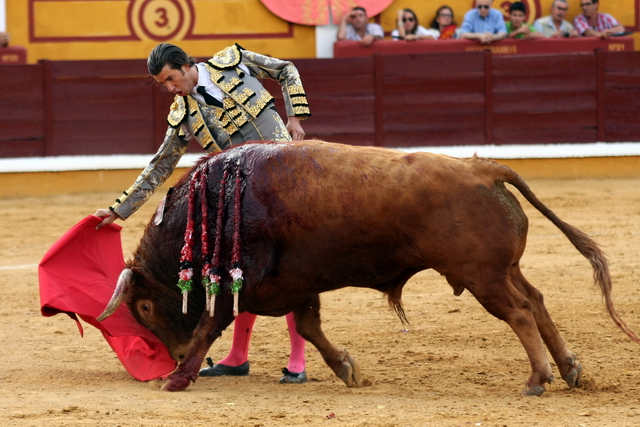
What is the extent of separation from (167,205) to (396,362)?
1.07 metres

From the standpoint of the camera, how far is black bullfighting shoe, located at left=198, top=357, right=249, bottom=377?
148 inches

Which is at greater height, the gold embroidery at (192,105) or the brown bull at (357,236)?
the gold embroidery at (192,105)

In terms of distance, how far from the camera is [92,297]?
374 centimetres

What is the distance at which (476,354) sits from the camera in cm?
391

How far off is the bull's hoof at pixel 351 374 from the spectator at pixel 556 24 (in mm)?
7433

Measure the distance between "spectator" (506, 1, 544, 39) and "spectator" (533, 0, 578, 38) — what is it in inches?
9.5

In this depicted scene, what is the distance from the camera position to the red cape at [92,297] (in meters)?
3.67

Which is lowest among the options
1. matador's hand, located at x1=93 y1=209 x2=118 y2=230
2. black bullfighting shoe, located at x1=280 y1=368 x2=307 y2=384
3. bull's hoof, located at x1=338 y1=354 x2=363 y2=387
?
black bullfighting shoe, located at x1=280 y1=368 x2=307 y2=384

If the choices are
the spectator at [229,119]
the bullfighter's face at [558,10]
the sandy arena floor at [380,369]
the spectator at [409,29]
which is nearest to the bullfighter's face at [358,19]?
the spectator at [409,29]

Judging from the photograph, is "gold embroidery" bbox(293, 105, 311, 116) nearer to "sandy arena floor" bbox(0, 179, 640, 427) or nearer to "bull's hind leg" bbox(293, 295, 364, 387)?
"bull's hind leg" bbox(293, 295, 364, 387)

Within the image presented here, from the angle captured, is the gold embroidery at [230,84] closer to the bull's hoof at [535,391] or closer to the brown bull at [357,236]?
the brown bull at [357,236]

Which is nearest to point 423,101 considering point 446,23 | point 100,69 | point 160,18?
point 446,23

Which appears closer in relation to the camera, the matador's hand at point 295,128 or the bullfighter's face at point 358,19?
the matador's hand at point 295,128

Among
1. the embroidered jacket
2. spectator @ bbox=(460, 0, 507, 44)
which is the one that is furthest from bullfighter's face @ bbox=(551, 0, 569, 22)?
the embroidered jacket
